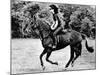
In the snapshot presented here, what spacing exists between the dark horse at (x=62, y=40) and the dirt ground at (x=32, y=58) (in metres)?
0.05

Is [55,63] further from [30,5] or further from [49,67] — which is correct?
[30,5]

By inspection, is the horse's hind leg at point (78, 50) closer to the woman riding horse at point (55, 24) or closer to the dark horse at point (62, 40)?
the dark horse at point (62, 40)

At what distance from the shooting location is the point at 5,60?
275 cm

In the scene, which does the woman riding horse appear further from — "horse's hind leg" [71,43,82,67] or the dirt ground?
Answer: "horse's hind leg" [71,43,82,67]

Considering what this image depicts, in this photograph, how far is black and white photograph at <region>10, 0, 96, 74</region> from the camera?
283 centimetres

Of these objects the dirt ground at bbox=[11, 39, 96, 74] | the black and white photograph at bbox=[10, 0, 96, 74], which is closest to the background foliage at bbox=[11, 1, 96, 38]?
the black and white photograph at bbox=[10, 0, 96, 74]

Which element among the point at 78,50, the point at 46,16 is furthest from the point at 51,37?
the point at 78,50

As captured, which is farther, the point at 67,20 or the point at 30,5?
the point at 67,20

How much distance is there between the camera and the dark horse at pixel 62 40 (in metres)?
2.94

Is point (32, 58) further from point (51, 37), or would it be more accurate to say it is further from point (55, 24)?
point (55, 24)

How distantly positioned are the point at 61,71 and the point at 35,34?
0.67m

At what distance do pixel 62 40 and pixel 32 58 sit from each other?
20.2 inches

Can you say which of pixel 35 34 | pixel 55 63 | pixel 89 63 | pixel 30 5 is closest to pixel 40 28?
pixel 35 34

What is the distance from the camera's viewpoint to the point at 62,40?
10.0 feet
